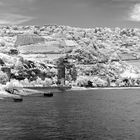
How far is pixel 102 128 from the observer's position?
90.3m

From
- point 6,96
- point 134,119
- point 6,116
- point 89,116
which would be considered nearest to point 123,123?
point 134,119

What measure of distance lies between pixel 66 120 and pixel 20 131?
20.5m

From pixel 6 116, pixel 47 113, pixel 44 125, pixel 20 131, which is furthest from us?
pixel 47 113

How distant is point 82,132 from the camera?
85250 mm

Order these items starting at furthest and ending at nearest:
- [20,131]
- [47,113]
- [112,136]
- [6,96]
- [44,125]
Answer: [6,96], [47,113], [44,125], [20,131], [112,136]

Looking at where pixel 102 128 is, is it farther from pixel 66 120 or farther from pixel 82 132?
pixel 66 120

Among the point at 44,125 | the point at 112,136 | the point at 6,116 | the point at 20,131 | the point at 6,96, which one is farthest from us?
→ the point at 6,96

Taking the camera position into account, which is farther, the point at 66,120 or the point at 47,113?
the point at 47,113

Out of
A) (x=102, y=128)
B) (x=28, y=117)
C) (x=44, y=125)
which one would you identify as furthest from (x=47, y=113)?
(x=102, y=128)

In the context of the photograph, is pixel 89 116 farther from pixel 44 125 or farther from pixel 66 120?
pixel 44 125

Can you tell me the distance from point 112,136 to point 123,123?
18755 millimetres

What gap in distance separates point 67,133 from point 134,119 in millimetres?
29520

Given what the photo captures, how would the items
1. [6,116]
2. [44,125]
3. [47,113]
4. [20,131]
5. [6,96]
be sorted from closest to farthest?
[20,131], [44,125], [6,116], [47,113], [6,96]

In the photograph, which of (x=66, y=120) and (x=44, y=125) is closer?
(x=44, y=125)
